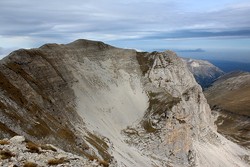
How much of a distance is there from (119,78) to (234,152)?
65020mm

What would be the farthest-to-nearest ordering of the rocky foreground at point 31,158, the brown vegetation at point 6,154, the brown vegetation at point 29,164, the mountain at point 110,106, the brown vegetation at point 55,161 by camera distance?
the mountain at point 110,106
the brown vegetation at point 55,161
the brown vegetation at point 6,154
the rocky foreground at point 31,158
the brown vegetation at point 29,164

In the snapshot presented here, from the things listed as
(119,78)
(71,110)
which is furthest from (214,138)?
(71,110)

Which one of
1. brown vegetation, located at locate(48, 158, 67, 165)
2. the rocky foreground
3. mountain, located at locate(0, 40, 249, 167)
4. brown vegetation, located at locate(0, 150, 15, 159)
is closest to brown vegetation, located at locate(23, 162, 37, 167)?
the rocky foreground

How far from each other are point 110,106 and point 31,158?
297ft

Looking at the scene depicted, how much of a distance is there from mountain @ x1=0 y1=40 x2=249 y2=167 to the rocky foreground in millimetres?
22596

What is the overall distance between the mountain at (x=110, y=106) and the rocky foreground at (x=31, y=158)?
74.1 ft

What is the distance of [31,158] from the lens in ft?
69.9

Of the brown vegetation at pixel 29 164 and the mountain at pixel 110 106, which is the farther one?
the mountain at pixel 110 106

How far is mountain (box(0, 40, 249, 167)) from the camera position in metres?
66.3

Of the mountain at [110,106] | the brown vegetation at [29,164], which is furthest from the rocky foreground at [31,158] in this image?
the mountain at [110,106]

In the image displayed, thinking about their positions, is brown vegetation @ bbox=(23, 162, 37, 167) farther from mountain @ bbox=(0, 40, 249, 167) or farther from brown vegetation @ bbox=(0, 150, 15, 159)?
mountain @ bbox=(0, 40, 249, 167)

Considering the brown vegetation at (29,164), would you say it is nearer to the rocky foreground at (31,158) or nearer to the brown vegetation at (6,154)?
the rocky foreground at (31,158)

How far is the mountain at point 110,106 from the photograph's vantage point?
66312mm

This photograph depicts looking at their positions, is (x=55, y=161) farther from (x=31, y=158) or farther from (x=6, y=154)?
(x=6, y=154)
